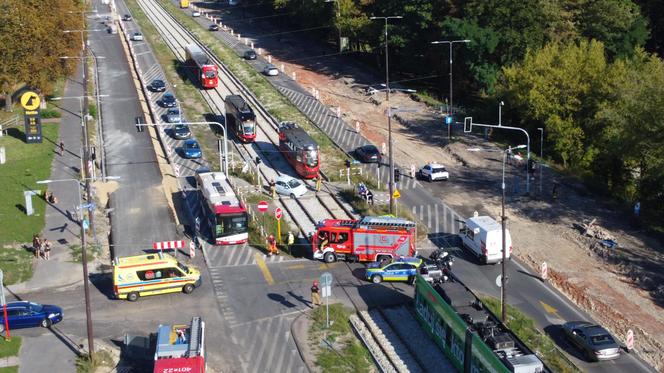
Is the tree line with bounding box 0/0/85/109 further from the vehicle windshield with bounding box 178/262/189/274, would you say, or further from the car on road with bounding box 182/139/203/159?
the vehicle windshield with bounding box 178/262/189/274

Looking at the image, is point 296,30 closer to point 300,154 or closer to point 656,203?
point 300,154

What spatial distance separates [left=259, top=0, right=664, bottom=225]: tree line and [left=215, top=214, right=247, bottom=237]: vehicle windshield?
28.0m

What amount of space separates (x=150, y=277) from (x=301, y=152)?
71.0ft

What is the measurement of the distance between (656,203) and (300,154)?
89.5ft

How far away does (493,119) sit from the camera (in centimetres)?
8031

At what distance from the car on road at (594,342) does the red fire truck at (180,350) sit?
1817 cm

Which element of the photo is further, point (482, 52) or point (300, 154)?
point (482, 52)

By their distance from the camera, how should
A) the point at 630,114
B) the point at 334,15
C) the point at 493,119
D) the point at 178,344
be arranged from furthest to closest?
1. the point at 334,15
2. the point at 493,119
3. the point at 630,114
4. the point at 178,344

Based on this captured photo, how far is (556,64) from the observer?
234 feet

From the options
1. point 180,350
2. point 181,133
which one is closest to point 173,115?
point 181,133

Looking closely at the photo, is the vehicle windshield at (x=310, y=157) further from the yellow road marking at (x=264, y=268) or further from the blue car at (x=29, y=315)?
the blue car at (x=29, y=315)

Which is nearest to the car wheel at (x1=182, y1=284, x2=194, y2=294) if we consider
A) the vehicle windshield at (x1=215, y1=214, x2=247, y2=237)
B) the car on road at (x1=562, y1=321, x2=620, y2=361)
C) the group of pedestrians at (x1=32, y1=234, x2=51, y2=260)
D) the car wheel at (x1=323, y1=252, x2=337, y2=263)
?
the vehicle windshield at (x1=215, y1=214, x2=247, y2=237)

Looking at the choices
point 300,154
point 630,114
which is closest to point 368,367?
point 300,154

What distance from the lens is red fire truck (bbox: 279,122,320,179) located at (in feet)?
204
